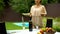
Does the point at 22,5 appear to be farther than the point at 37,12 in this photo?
Yes

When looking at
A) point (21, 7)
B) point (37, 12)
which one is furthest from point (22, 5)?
point (37, 12)

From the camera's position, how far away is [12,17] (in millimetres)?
5938

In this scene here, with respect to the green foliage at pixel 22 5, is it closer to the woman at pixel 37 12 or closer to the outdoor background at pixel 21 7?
the outdoor background at pixel 21 7

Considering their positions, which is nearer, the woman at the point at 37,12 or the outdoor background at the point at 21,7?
the woman at the point at 37,12

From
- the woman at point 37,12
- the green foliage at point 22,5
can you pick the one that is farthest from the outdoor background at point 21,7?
the woman at point 37,12

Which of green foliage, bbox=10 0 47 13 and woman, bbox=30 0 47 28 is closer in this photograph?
woman, bbox=30 0 47 28

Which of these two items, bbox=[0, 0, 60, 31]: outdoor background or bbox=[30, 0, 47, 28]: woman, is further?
bbox=[0, 0, 60, 31]: outdoor background

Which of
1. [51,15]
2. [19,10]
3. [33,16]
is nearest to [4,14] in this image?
[19,10]

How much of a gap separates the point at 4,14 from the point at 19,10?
0.48 metres

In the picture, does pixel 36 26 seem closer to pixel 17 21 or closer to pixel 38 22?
pixel 38 22

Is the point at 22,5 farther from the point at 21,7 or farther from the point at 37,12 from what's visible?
the point at 37,12

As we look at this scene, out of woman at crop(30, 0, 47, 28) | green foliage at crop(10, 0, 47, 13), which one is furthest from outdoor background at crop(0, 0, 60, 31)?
woman at crop(30, 0, 47, 28)

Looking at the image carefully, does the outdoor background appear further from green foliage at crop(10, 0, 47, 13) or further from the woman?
the woman

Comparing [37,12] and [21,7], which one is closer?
[37,12]
